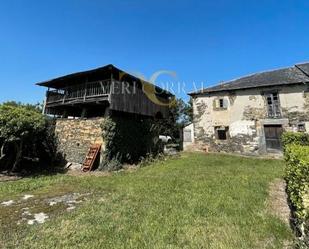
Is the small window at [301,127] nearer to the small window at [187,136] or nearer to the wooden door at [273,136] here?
the wooden door at [273,136]

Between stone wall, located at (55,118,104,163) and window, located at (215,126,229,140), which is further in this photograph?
window, located at (215,126,229,140)

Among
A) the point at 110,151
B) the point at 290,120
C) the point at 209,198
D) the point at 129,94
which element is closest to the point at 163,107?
the point at 129,94

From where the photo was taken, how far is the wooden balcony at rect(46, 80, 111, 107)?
13398mm

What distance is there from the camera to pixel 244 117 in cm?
1702

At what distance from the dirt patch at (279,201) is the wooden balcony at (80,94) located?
950 cm

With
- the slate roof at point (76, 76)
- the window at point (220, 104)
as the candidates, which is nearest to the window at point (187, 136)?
the window at point (220, 104)

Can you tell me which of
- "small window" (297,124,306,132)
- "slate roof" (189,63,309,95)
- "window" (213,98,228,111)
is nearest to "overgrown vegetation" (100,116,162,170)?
"window" (213,98,228,111)

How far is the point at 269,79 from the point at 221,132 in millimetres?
5343

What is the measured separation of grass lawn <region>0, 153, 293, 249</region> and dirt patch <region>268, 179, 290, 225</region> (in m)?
0.17

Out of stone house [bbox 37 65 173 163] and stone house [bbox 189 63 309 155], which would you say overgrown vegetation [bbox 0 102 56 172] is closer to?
stone house [bbox 37 65 173 163]

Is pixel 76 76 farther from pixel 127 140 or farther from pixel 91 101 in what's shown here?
pixel 127 140

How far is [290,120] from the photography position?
15586 mm

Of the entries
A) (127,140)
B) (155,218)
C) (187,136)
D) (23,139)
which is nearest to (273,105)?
(187,136)

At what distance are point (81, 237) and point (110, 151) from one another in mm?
9002
